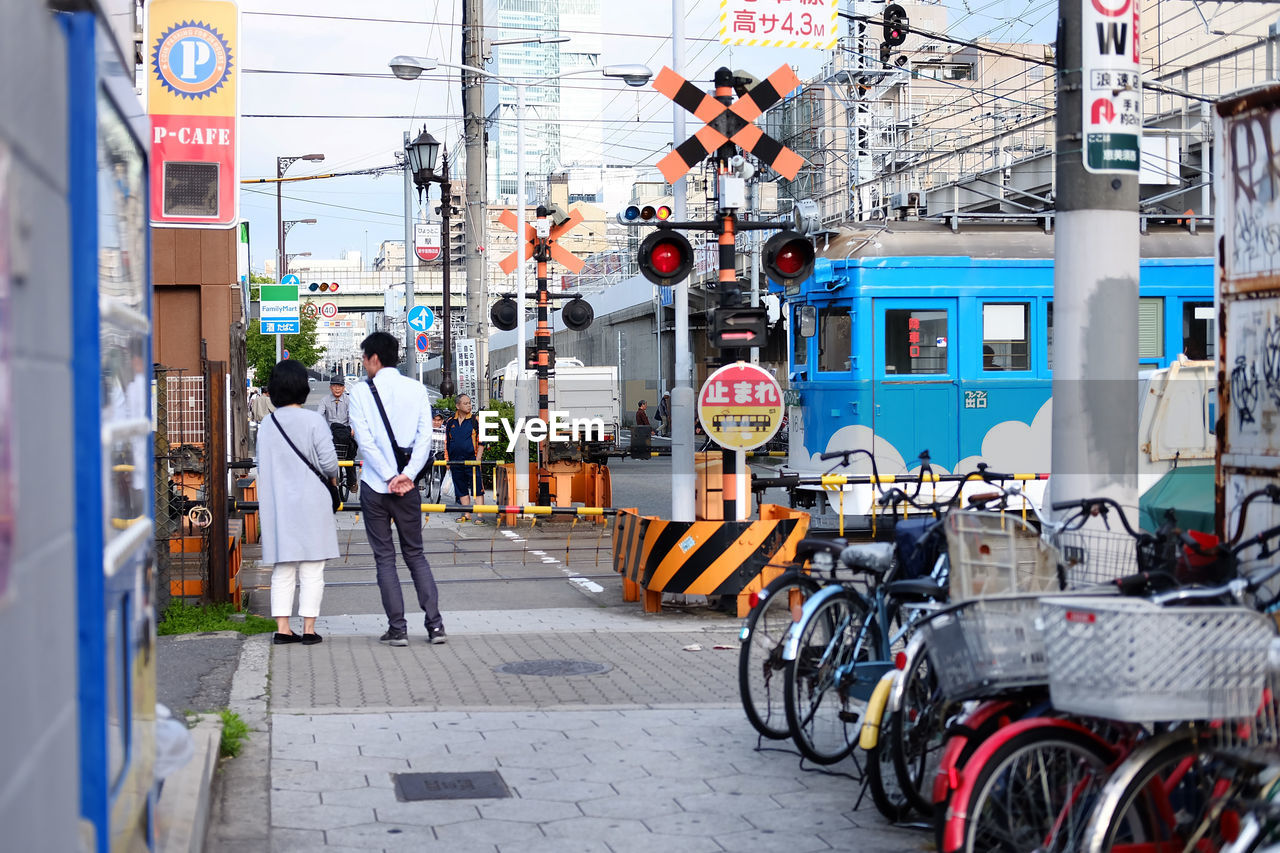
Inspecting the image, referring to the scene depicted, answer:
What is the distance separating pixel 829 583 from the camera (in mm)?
6105

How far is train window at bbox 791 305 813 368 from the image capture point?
55.5 ft

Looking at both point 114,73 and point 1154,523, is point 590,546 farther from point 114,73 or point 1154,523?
point 114,73

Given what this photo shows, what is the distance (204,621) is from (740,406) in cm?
401

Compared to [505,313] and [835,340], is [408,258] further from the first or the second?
[835,340]

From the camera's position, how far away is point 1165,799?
4086 mm

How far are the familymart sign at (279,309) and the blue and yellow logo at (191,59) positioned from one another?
17.8 m

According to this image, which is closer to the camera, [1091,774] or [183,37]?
[1091,774]

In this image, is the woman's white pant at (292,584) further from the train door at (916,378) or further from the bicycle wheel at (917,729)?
the train door at (916,378)

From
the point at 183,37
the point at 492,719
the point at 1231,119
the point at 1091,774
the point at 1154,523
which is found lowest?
the point at 492,719

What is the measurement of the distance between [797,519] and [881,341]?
575 cm

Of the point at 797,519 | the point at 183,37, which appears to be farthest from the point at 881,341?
the point at 183,37

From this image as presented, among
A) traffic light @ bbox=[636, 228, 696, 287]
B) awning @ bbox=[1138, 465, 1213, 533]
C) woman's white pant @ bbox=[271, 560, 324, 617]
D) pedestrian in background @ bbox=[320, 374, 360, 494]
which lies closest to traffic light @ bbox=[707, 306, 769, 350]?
traffic light @ bbox=[636, 228, 696, 287]

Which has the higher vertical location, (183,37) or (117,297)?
(183,37)

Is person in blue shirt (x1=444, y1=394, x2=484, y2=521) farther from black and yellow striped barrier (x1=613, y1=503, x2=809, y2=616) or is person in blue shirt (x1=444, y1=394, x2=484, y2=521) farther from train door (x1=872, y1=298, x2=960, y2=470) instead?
black and yellow striped barrier (x1=613, y1=503, x2=809, y2=616)
